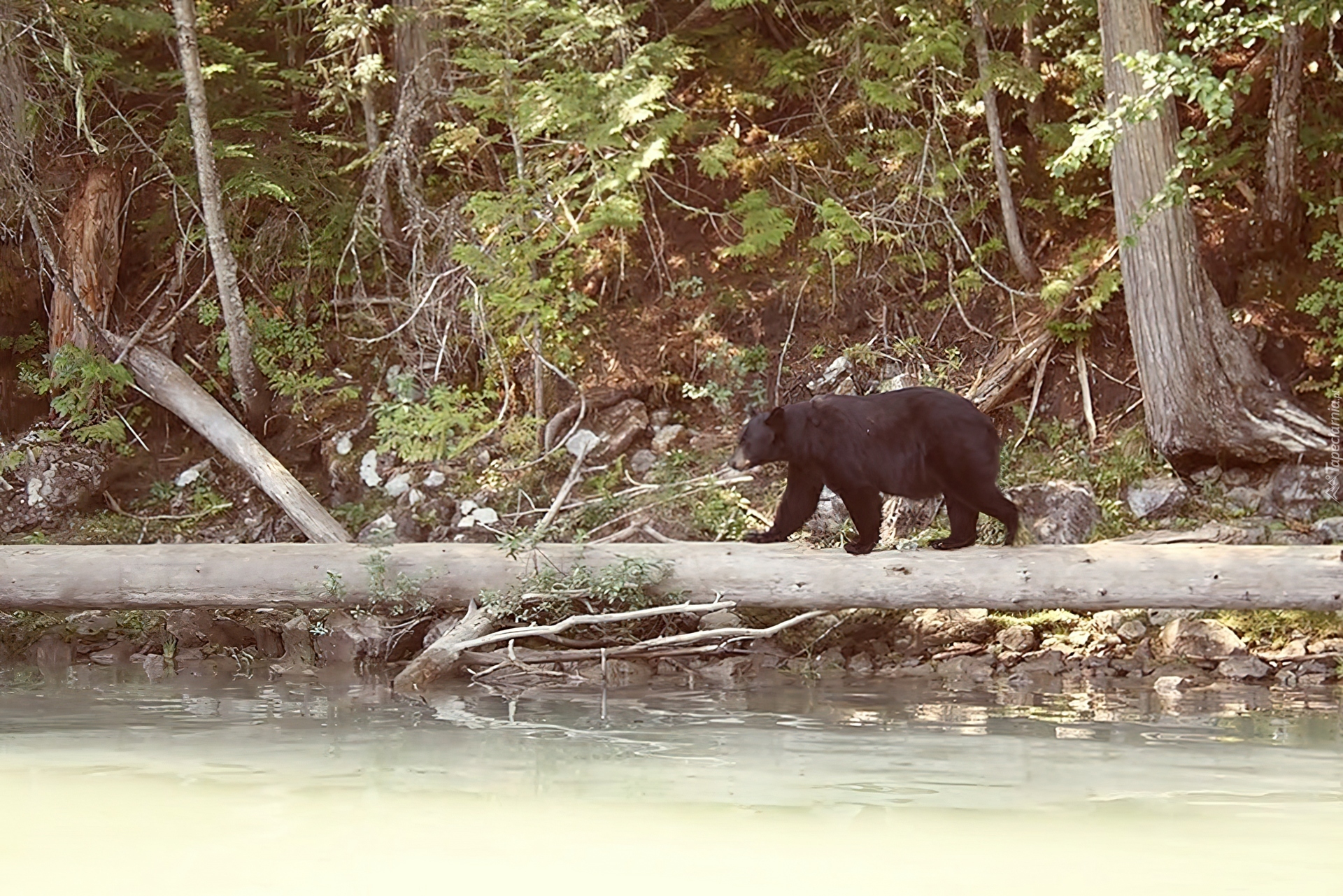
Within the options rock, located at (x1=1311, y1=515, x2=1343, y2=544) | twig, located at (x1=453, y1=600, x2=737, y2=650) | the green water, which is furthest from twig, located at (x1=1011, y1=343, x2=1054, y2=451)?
twig, located at (x1=453, y1=600, x2=737, y2=650)

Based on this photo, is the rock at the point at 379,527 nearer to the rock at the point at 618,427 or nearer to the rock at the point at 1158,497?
the rock at the point at 618,427

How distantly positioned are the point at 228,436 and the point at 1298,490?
843 cm

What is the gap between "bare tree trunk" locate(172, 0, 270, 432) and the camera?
10.8m

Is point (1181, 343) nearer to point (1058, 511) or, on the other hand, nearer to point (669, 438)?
point (1058, 511)

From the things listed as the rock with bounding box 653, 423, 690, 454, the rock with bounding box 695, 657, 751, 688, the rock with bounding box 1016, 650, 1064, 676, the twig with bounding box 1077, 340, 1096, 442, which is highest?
the twig with bounding box 1077, 340, 1096, 442

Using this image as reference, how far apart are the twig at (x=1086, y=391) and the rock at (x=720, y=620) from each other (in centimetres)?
338

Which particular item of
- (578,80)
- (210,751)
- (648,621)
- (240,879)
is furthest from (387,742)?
(578,80)

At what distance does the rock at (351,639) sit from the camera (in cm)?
929

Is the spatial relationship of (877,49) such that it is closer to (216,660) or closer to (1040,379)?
(1040,379)

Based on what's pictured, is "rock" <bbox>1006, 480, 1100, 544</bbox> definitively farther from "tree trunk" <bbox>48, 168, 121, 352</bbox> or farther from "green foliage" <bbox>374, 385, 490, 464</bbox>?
"tree trunk" <bbox>48, 168, 121, 352</bbox>

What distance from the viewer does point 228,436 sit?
37.6ft

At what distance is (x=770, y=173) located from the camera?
486 inches

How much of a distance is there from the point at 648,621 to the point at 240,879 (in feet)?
17.1

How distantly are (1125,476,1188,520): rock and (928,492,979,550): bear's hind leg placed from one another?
2.43m
